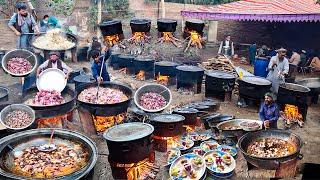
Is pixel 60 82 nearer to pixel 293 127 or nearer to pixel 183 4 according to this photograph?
pixel 293 127

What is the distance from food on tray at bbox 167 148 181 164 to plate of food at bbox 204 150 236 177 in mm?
663

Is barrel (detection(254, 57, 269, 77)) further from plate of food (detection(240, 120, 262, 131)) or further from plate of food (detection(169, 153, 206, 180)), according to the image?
plate of food (detection(169, 153, 206, 180))

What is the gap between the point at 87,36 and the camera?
21.1 metres

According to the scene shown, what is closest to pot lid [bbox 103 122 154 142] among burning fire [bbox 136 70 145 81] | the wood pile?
burning fire [bbox 136 70 145 81]

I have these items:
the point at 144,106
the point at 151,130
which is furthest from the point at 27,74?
the point at 151,130

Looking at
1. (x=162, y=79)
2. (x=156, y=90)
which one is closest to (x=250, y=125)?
(x=156, y=90)

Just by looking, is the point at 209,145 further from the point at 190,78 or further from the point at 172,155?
the point at 190,78

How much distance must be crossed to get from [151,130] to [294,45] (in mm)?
15448

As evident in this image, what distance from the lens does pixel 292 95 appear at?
10.6 m

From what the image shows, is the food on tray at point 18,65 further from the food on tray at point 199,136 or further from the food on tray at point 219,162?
the food on tray at point 219,162

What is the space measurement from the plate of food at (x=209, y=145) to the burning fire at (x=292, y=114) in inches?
134

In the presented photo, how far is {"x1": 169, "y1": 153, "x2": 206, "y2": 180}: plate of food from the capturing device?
7.20m

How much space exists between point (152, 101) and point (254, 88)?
3.84 m

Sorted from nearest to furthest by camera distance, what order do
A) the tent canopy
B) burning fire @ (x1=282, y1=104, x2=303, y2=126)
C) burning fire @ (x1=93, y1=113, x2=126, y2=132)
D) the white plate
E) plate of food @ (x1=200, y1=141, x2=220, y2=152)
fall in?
plate of food @ (x1=200, y1=141, x2=220, y2=152)
burning fire @ (x1=93, y1=113, x2=126, y2=132)
the white plate
burning fire @ (x1=282, y1=104, x2=303, y2=126)
the tent canopy
